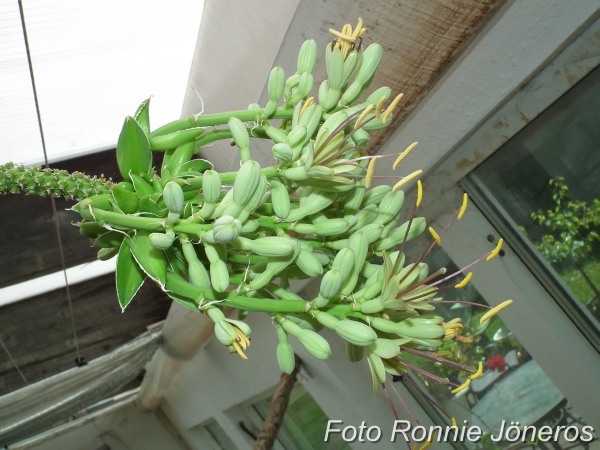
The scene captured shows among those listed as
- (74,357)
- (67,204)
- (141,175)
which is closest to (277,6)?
(141,175)

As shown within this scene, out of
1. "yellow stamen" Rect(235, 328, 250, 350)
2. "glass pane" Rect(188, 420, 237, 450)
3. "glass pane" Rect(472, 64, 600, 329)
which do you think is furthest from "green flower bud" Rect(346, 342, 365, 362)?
"glass pane" Rect(188, 420, 237, 450)

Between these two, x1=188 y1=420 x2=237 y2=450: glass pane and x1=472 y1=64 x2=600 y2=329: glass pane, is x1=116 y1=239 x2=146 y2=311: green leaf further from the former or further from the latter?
x1=188 y1=420 x2=237 y2=450: glass pane

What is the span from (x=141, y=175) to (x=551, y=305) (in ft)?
3.91

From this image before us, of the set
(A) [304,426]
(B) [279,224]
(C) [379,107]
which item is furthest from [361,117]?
(A) [304,426]

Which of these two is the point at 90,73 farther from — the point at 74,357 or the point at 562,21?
the point at 74,357

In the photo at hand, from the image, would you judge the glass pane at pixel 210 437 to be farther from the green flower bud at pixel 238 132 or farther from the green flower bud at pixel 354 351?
the green flower bud at pixel 238 132

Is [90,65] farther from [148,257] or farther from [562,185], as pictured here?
[562,185]

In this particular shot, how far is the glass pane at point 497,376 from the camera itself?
1500mm

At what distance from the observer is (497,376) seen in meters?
1.58

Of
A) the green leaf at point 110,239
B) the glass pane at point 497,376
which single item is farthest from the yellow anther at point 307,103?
the glass pane at point 497,376

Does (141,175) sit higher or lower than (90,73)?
lower

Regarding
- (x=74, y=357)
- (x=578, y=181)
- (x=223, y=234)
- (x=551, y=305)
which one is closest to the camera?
(x=223, y=234)

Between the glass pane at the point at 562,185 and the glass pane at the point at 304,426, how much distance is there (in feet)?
5.24

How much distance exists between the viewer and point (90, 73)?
1227mm
